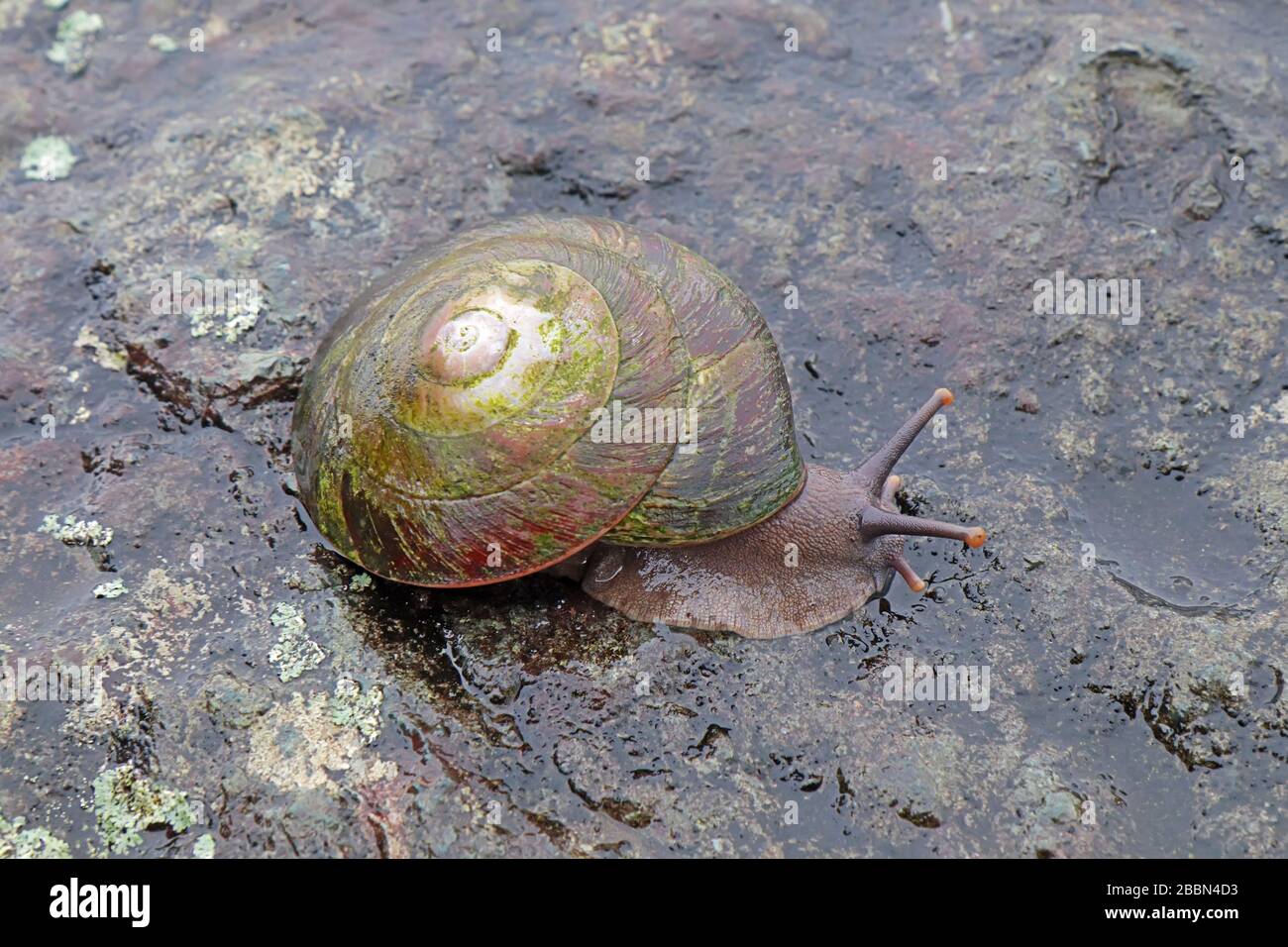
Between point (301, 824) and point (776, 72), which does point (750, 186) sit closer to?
point (776, 72)

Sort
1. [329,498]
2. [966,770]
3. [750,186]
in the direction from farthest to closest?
[750,186]
[329,498]
[966,770]

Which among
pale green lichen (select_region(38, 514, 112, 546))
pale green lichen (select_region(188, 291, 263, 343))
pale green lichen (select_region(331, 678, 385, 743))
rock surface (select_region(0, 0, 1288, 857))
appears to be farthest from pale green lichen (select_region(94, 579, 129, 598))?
pale green lichen (select_region(188, 291, 263, 343))

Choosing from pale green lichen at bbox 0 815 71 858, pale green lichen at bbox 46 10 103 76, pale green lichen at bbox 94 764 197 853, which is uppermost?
pale green lichen at bbox 46 10 103 76

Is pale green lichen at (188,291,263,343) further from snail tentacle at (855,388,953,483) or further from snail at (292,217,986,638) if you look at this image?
snail tentacle at (855,388,953,483)

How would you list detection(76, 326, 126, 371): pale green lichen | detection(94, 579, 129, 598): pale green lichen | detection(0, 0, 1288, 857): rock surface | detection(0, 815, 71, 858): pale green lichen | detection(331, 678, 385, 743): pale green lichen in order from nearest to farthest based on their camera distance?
1. detection(0, 815, 71, 858): pale green lichen
2. detection(0, 0, 1288, 857): rock surface
3. detection(331, 678, 385, 743): pale green lichen
4. detection(94, 579, 129, 598): pale green lichen
5. detection(76, 326, 126, 371): pale green lichen

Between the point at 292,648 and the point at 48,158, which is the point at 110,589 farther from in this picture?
the point at 48,158

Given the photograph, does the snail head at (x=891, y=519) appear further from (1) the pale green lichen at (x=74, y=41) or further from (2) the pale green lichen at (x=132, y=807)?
(1) the pale green lichen at (x=74, y=41)
